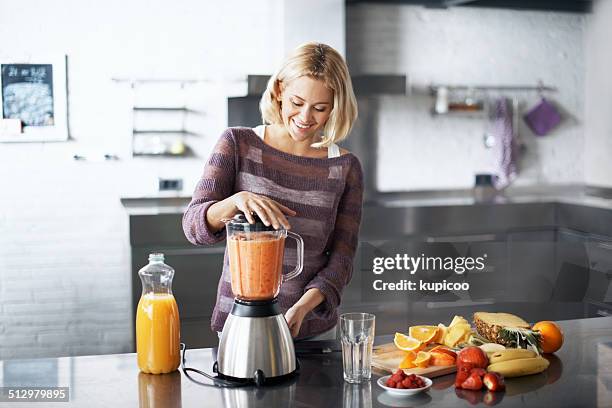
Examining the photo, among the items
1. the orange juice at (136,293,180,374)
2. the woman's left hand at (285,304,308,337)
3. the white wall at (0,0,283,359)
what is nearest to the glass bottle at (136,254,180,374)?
the orange juice at (136,293,180,374)

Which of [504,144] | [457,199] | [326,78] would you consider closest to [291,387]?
[326,78]

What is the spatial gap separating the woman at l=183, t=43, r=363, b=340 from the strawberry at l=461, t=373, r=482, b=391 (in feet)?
1.38

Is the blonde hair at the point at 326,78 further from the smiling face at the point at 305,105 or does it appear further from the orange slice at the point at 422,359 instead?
the orange slice at the point at 422,359

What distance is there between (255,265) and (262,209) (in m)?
0.12

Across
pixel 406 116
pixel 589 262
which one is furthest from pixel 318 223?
pixel 406 116

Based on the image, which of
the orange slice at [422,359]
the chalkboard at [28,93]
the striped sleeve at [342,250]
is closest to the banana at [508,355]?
the orange slice at [422,359]

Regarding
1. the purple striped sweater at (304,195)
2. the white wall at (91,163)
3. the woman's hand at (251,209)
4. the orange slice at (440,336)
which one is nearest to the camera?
the woman's hand at (251,209)

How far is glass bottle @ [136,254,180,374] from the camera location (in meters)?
1.64

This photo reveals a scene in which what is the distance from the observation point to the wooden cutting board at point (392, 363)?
1.66 m

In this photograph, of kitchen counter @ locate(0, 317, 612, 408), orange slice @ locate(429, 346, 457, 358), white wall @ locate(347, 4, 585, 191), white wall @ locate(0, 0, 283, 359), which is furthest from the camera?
white wall @ locate(347, 4, 585, 191)

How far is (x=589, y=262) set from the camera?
4.18 metres

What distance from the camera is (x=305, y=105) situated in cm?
193

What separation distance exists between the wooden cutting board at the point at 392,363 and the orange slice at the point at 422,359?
0.05 feet

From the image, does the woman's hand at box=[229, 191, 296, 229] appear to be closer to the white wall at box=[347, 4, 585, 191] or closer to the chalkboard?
the chalkboard
